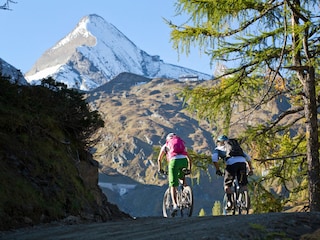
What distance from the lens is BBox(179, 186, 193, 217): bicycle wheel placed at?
9891 mm

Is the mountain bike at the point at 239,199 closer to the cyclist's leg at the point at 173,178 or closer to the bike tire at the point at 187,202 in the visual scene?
the bike tire at the point at 187,202

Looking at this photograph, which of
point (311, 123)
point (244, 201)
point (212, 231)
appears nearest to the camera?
point (212, 231)

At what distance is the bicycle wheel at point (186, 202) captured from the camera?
9.89m

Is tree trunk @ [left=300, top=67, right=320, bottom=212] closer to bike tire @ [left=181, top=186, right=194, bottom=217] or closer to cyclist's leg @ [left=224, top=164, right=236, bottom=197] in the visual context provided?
cyclist's leg @ [left=224, top=164, right=236, bottom=197]

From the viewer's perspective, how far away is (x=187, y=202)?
10000 millimetres

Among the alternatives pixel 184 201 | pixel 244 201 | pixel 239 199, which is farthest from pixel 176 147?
pixel 244 201

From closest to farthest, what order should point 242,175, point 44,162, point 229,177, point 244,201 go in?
1. point 44,162
2. point 244,201
3. point 242,175
4. point 229,177

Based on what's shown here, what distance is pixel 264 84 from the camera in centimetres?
1100

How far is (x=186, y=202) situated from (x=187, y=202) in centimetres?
4

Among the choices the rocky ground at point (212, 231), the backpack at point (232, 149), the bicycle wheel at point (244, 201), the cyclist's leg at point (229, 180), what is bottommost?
the rocky ground at point (212, 231)

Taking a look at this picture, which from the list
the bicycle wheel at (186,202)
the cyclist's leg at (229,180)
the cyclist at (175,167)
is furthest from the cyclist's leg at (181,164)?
the cyclist's leg at (229,180)

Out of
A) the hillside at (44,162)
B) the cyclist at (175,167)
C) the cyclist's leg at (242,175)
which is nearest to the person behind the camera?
the hillside at (44,162)

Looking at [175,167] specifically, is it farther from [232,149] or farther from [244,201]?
[244,201]

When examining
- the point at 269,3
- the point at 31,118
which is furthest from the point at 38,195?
the point at 269,3
